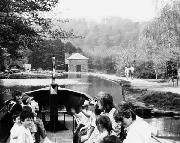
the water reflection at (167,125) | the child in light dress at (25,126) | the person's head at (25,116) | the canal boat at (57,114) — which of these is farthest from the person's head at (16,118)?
the water reflection at (167,125)

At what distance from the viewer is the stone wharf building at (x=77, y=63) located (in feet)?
353

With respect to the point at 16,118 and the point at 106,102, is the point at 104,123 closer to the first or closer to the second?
the point at 106,102

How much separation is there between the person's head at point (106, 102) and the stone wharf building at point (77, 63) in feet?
329

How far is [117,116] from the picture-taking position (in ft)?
17.4

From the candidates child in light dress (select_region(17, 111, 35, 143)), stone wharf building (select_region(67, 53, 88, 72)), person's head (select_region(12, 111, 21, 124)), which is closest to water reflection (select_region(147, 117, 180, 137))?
person's head (select_region(12, 111, 21, 124))

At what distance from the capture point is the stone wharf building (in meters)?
108

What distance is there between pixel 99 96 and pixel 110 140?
7.35 feet

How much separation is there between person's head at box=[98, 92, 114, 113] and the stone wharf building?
100396mm

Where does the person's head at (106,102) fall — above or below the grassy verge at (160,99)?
above

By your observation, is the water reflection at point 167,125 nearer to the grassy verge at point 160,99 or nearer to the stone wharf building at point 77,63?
the grassy verge at point 160,99

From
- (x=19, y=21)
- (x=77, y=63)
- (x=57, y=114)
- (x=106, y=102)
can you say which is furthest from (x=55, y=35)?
(x=77, y=63)

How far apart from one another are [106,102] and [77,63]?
4033 inches

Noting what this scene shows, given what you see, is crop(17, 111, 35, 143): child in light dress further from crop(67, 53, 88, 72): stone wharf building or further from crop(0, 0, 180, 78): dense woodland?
crop(67, 53, 88, 72): stone wharf building

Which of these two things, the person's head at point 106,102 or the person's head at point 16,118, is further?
the person's head at point 106,102
